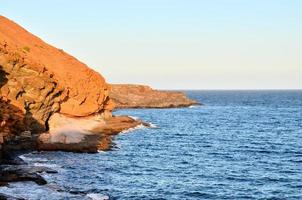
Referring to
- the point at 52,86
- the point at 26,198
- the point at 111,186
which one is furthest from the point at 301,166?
the point at 52,86

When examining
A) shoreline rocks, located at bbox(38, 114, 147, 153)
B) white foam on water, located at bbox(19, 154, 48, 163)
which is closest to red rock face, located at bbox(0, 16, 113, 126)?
shoreline rocks, located at bbox(38, 114, 147, 153)

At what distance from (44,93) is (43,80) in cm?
216

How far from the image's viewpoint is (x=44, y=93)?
69625 mm

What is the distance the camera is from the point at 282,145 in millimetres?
73188

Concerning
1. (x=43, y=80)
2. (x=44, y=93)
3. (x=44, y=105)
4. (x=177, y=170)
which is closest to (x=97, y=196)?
(x=177, y=170)

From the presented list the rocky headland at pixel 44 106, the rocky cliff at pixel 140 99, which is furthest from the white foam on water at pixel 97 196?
the rocky cliff at pixel 140 99

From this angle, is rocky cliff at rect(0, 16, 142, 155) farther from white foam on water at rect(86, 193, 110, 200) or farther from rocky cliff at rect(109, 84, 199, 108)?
rocky cliff at rect(109, 84, 199, 108)

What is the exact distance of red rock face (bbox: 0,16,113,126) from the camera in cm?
6425

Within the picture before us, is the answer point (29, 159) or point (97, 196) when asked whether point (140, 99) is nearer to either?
point (29, 159)

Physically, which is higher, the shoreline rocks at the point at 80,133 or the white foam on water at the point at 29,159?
the shoreline rocks at the point at 80,133

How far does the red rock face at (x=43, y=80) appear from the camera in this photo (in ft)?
211

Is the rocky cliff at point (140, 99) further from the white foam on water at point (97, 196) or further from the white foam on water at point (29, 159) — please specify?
the white foam on water at point (97, 196)

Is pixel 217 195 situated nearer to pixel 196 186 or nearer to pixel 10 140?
pixel 196 186

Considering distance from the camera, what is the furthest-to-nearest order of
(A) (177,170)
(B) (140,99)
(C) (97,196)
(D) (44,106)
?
(B) (140,99), (D) (44,106), (A) (177,170), (C) (97,196)
